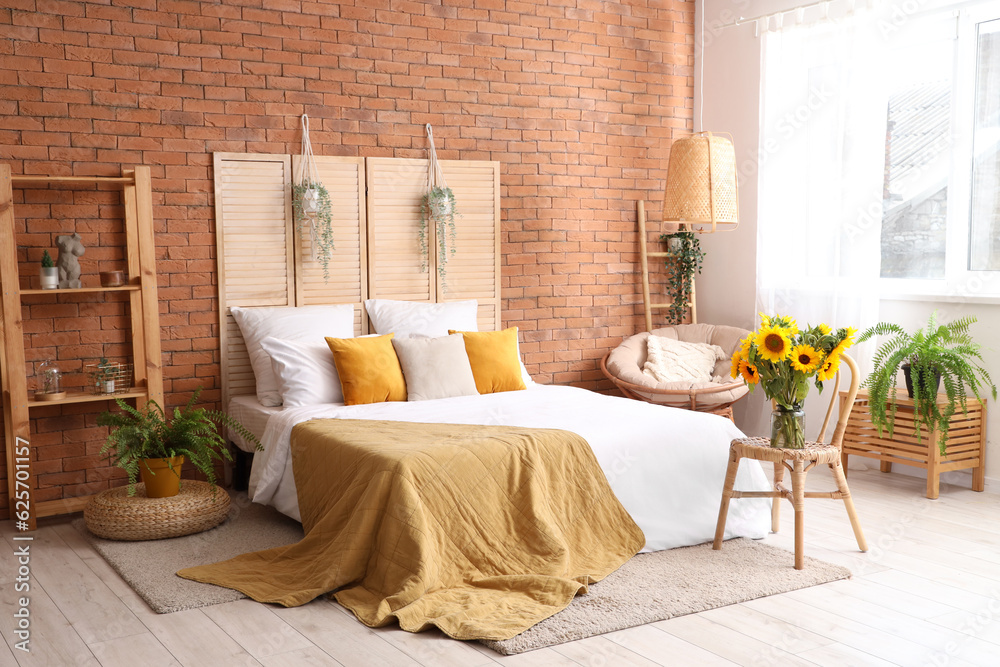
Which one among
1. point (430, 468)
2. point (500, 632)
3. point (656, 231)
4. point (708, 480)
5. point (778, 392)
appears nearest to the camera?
point (500, 632)

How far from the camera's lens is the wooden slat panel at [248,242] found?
491cm

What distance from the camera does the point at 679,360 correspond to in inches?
229

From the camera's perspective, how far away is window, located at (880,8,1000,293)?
4.89 metres

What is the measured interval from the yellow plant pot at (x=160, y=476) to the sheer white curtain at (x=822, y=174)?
12.4ft

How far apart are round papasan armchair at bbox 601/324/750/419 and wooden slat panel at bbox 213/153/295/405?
2084 millimetres

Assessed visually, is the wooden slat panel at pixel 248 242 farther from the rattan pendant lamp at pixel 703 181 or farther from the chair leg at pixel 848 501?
the chair leg at pixel 848 501

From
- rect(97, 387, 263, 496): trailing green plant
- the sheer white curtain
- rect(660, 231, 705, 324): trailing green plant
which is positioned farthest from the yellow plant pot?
the sheer white curtain

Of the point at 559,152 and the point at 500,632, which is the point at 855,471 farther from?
the point at 500,632

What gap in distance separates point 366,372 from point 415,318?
709mm

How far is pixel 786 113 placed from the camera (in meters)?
5.77

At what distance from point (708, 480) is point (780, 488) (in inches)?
12.9

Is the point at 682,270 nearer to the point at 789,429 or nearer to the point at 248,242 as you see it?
the point at 789,429

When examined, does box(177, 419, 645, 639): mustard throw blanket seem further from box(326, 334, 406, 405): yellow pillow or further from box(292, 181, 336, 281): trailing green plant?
box(292, 181, 336, 281): trailing green plant

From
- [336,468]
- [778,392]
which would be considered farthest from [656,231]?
[336,468]
